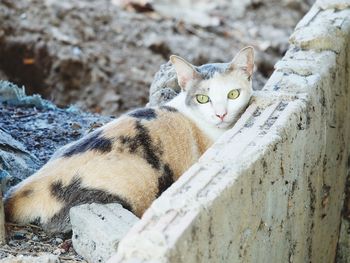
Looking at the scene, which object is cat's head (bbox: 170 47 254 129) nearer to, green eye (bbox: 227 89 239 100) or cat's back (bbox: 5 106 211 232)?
green eye (bbox: 227 89 239 100)

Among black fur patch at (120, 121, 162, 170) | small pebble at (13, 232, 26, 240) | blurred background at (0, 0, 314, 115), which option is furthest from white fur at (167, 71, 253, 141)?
blurred background at (0, 0, 314, 115)

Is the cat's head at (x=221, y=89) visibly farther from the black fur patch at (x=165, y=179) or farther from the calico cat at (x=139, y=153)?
the black fur patch at (x=165, y=179)

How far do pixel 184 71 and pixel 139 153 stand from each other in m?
0.67

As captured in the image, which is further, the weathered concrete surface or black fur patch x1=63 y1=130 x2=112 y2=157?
black fur patch x1=63 y1=130 x2=112 y2=157

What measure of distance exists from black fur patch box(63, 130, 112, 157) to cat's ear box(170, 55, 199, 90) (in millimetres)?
671

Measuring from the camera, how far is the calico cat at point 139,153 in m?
3.24

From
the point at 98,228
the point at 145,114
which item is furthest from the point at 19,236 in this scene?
the point at 145,114

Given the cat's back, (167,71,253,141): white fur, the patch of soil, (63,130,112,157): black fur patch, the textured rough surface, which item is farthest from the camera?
(167,71,253,141): white fur

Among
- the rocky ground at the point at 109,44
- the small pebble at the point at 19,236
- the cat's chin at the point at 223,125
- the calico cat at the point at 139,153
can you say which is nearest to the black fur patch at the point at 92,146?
the calico cat at the point at 139,153

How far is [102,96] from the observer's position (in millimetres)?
7691

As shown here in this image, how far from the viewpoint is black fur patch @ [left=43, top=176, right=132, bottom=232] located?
3.20 metres

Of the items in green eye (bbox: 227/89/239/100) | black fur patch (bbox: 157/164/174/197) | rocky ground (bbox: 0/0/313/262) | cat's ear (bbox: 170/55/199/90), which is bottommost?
rocky ground (bbox: 0/0/313/262)

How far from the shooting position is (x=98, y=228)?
9.75ft

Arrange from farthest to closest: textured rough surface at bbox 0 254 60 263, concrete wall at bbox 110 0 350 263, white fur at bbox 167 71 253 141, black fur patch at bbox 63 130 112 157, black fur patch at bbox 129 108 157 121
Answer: white fur at bbox 167 71 253 141, black fur patch at bbox 129 108 157 121, black fur patch at bbox 63 130 112 157, textured rough surface at bbox 0 254 60 263, concrete wall at bbox 110 0 350 263
